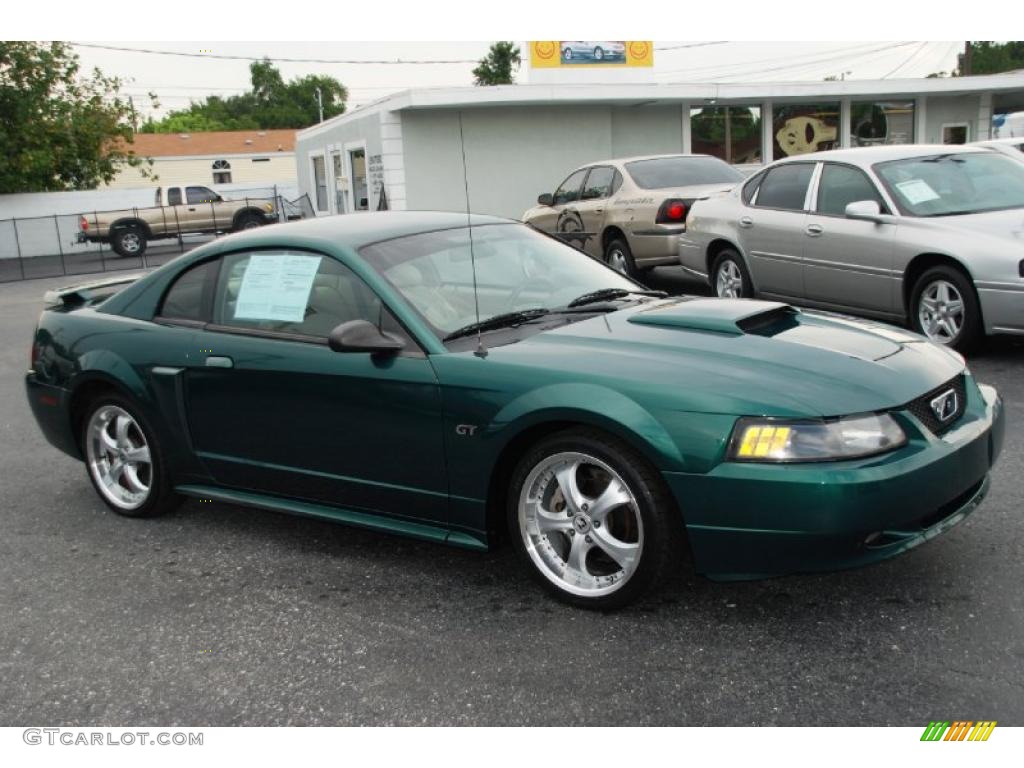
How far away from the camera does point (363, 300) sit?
420 cm

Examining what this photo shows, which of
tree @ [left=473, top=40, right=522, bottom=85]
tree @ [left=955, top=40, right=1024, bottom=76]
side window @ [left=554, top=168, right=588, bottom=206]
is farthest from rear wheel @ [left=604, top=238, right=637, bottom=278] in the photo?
tree @ [left=955, top=40, right=1024, bottom=76]

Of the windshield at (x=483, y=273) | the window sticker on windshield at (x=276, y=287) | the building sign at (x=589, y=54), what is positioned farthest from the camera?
the building sign at (x=589, y=54)

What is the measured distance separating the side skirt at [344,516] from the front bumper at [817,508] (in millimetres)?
932

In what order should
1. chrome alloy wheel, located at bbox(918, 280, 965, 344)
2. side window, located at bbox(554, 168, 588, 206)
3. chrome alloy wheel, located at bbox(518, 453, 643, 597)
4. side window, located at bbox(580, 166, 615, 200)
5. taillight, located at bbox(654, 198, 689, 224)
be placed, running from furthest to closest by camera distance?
side window, located at bbox(554, 168, 588, 206)
side window, located at bbox(580, 166, 615, 200)
taillight, located at bbox(654, 198, 689, 224)
chrome alloy wheel, located at bbox(918, 280, 965, 344)
chrome alloy wheel, located at bbox(518, 453, 643, 597)

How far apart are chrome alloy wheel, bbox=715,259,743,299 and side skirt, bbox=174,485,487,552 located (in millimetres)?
6125

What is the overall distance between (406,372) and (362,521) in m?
0.68

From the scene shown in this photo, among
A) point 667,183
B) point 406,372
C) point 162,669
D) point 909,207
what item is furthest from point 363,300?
point 667,183

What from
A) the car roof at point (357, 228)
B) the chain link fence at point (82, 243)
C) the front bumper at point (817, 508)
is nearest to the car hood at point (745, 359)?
the front bumper at point (817, 508)

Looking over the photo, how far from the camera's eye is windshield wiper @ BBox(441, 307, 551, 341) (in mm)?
4062

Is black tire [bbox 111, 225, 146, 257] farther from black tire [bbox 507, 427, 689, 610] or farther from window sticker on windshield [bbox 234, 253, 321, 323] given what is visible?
black tire [bbox 507, 427, 689, 610]

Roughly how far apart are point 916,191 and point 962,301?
1123mm

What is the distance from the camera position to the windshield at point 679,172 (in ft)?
40.4

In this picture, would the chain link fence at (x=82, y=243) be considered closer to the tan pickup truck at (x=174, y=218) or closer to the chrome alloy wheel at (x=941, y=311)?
the tan pickup truck at (x=174, y=218)

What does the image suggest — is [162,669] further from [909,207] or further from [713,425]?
[909,207]
